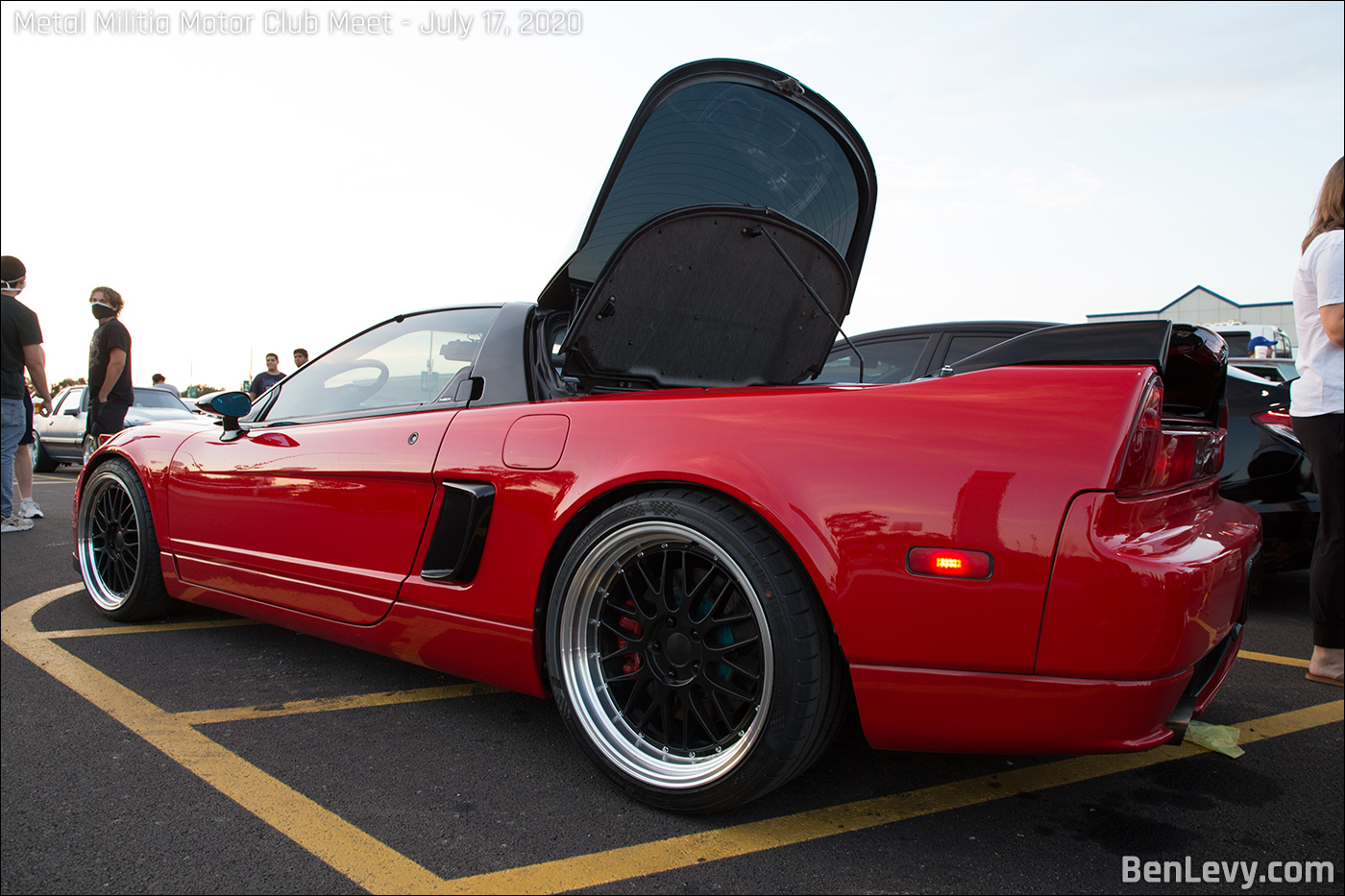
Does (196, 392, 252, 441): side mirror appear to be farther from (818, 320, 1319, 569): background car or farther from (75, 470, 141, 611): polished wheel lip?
(818, 320, 1319, 569): background car

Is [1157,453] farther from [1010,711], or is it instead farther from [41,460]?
[41,460]

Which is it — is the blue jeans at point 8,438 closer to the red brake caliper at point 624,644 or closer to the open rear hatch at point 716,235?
the open rear hatch at point 716,235

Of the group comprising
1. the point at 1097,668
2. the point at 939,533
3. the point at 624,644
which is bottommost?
the point at 624,644

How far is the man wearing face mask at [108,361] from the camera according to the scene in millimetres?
5941

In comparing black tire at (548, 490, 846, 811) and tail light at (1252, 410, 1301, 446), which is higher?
tail light at (1252, 410, 1301, 446)

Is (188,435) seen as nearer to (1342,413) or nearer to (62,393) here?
(1342,413)

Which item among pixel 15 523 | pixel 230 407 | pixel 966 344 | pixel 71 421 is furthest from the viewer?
pixel 71 421

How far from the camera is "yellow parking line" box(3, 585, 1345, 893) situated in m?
1.60

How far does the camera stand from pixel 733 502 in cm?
179

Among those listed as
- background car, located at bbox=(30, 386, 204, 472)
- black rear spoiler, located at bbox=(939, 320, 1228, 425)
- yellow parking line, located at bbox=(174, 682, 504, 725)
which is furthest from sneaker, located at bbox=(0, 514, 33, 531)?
black rear spoiler, located at bbox=(939, 320, 1228, 425)

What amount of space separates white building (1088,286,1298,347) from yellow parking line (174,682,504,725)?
39782 millimetres

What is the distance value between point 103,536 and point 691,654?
119 inches

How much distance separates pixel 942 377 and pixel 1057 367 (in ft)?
0.70

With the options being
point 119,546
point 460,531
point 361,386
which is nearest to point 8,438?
point 119,546
